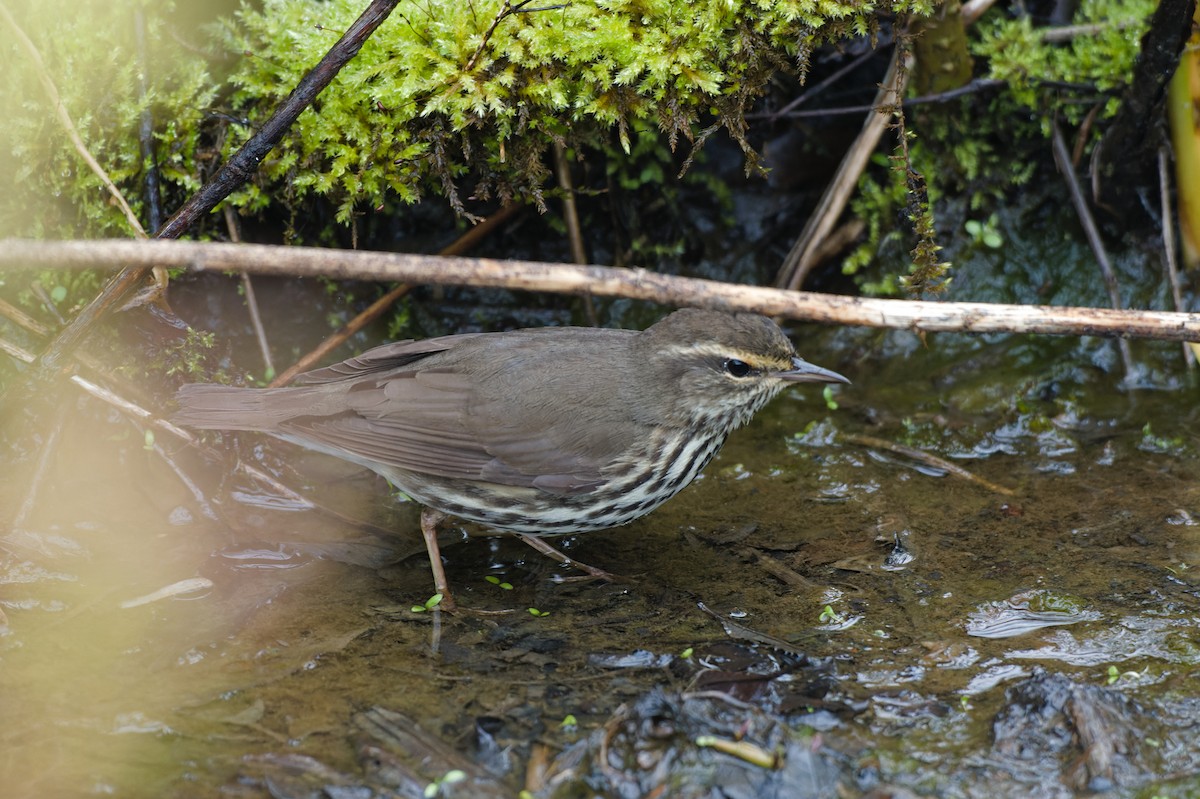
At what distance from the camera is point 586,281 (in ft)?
10.5

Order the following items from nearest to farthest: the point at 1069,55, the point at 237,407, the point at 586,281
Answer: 1. the point at 586,281
2. the point at 237,407
3. the point at 1069,55

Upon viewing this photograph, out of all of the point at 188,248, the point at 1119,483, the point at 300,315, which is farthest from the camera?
the point at 300,315

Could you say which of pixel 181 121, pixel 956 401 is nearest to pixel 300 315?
pixel 181 121

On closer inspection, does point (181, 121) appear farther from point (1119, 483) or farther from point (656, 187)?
point (1119, 483)

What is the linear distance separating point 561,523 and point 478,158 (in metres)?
1.70

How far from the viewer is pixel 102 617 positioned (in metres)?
3.65

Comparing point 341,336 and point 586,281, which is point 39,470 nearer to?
point 341,336

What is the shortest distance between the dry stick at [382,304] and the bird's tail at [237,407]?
747 mm

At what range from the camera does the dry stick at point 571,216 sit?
5032mm

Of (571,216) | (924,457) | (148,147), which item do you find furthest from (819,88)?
(148,147)

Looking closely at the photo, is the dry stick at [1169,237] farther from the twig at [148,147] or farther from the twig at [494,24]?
the twig at [148,147]

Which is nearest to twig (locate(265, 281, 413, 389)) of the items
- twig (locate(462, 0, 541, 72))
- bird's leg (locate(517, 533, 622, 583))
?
twig (locate(462, 0, 541, 72))

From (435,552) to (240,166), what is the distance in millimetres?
1677

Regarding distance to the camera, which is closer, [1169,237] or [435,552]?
[435,552]
